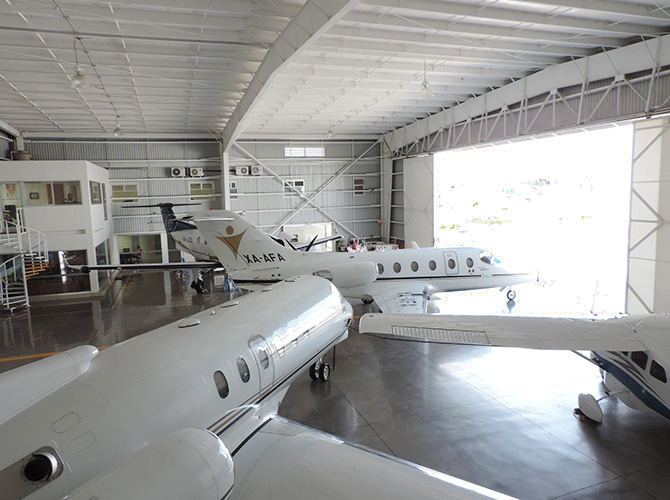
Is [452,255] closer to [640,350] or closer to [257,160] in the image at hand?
[640,350]

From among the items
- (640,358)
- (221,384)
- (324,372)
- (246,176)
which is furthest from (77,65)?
(246,176)

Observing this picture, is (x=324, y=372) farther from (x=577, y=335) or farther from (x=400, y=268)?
(x=400, y=268)

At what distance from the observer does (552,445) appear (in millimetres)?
7590

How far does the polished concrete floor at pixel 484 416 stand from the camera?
22.2 ft

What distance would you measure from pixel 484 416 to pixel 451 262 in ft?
26.5

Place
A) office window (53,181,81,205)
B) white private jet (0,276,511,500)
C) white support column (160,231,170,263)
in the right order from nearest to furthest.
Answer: white private jet (0,276,511,500) < office window (53,181,81,205) < white support column (160,231,170,263)

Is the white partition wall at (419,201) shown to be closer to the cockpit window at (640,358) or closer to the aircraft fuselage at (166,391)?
the cockpit window at (640,358)

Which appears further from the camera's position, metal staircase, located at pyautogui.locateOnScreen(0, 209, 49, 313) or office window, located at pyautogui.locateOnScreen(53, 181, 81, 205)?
office window, located at pyautogui.locateOnScreen(53, 181, 81, 205)

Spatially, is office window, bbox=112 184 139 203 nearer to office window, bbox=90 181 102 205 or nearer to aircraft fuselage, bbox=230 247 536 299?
office window, bbox=90 181 102 205

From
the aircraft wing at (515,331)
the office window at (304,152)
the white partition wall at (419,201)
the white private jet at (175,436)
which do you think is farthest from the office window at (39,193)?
the white partition wall at (419,201)

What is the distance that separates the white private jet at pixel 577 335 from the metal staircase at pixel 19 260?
55.5 ft

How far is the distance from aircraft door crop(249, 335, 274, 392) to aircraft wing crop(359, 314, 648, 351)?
1652 mm

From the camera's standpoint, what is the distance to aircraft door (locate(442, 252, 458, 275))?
16.1m

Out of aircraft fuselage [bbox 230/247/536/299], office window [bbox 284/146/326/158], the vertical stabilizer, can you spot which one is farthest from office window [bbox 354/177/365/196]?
the vertical stabilizer
